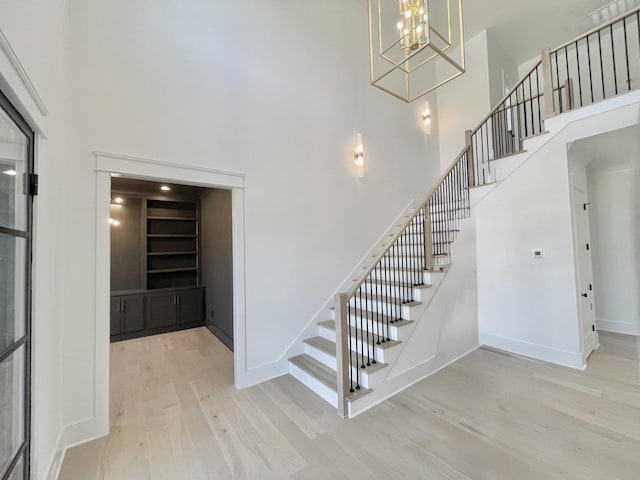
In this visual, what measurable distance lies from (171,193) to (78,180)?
136 inches

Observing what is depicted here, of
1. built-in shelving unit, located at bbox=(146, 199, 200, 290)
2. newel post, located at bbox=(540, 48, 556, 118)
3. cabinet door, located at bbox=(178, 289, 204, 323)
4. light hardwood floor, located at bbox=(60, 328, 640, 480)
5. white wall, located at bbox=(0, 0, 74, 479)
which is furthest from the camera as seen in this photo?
built-in shelving unit, located at bbox=(146, 199, 200, 290)

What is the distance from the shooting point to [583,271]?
3623 millimetres

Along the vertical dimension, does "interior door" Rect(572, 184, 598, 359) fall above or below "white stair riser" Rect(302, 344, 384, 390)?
above

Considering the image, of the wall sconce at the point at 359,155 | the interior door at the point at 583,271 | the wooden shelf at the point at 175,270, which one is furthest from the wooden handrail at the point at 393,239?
the wooden shelf at the point at 175,270

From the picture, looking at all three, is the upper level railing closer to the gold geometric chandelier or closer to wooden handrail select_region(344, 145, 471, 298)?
wooden handrail select_region(344, 145, 471, 298)

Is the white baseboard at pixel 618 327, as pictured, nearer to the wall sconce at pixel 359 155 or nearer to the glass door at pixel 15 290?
the wall sconce at pixel 359 155

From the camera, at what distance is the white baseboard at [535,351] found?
3318 millimetres

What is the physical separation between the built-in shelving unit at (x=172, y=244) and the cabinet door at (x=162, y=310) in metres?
0.48

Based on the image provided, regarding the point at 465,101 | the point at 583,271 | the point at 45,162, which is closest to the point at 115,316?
the point at 45,162

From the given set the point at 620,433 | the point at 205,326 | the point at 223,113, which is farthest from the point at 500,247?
the point at 205,326

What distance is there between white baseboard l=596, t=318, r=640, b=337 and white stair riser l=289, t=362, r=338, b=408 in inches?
202

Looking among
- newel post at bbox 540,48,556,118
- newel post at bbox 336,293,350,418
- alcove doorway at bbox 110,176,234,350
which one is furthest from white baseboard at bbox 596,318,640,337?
alcove doorway at bbox 110,176,234,350

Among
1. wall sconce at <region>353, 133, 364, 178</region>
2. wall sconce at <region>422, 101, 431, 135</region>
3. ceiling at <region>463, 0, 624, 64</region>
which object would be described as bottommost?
wall sconce at <region>353, 133, 364, 178</region>

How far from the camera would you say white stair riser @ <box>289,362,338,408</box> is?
8.83 feet
